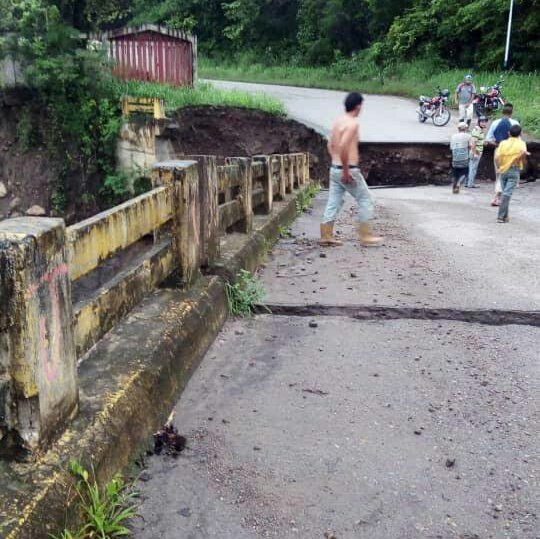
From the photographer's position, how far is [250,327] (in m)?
4.65

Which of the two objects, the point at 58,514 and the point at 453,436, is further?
the point at 453,436

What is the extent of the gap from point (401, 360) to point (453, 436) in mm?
1002

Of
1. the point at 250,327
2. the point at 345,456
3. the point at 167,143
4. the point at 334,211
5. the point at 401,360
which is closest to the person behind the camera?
the point at 345,456

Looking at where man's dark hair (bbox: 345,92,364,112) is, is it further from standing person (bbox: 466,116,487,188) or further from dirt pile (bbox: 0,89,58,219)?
dirt pile (bbox: 0,89,58,219)

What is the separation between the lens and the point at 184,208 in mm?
4027

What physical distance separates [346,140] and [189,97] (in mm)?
13983

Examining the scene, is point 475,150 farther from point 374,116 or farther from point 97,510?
point 97,510

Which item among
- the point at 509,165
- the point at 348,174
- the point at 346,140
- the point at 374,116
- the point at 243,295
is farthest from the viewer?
the point at 374,116

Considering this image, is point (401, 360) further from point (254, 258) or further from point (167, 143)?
point (167, 143)

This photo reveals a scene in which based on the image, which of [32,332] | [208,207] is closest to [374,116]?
[208,207]

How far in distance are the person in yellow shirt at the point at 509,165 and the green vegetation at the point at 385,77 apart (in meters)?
9.81

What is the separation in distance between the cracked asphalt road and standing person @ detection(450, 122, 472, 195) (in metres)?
9.13

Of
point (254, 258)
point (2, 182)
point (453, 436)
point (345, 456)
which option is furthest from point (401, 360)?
point (2, 182)

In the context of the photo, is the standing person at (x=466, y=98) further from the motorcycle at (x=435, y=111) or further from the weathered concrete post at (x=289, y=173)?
the weathered concrete post at (x=289, y=173)
